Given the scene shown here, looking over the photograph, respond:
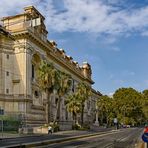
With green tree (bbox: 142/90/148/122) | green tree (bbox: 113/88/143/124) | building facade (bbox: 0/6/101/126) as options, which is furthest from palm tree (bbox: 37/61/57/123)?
green tree (bbox: 142/90/148/122)

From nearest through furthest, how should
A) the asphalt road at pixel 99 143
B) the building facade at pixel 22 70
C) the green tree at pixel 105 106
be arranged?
the asphalt road at pixel 99 143 → the building facade at pixel 22 70 → the green tree at pixel 105 106

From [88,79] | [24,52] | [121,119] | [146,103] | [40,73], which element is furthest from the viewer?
[146,103]

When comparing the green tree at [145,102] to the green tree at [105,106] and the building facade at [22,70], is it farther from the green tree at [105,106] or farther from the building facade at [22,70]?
the building facade at [22,70]

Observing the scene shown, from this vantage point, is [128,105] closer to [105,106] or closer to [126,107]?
[126,107]

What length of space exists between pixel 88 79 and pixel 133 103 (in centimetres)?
2290

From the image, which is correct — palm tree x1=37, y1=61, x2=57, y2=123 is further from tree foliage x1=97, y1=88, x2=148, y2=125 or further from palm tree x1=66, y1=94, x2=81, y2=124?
tree foliage x1=97, y1=88, x2=148, y2=125

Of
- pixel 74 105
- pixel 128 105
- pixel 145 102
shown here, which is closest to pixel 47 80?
pixel 74 105

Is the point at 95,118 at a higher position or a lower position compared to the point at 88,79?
lower

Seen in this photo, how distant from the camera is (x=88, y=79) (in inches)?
4943

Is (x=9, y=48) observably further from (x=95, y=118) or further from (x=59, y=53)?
(x=95, y=118)

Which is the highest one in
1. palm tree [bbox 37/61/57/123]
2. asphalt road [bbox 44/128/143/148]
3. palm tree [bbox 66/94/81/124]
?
palm tree [bbox 37/61/57/123]

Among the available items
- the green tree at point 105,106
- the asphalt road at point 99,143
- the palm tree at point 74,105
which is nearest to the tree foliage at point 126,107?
the green tree at point 105,106

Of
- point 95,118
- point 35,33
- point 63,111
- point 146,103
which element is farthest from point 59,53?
point 146,103

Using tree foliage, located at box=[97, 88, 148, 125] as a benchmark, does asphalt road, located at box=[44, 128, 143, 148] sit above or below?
below
